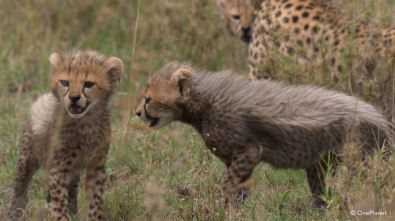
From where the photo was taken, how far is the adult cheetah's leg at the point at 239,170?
153 inches

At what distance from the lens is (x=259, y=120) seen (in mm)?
4020

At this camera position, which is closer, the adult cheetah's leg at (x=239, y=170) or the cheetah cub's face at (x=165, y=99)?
the adult cheetah's leg at (x=239, y=170)

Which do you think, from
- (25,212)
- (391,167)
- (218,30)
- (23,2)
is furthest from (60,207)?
(23,2)

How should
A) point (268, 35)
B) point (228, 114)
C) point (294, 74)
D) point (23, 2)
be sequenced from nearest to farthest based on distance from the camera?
1. point (228, 114)
2. point (294, 74)
3. point (268, 35)
4. point (23, 2)

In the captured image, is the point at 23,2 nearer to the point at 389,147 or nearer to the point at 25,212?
the point at 25,212

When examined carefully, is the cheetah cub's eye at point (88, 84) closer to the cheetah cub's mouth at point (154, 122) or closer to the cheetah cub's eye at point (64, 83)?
the cheetah cub's eye at point (64, 83)


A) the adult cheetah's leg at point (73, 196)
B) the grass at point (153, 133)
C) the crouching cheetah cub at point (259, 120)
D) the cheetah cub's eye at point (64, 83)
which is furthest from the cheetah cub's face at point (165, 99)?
the adult cheetah's leg at point (73, 196)

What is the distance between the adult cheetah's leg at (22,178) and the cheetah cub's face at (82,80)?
48cm

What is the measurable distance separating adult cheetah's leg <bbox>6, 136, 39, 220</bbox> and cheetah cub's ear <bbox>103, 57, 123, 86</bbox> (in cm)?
69

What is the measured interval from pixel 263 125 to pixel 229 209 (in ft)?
1.84

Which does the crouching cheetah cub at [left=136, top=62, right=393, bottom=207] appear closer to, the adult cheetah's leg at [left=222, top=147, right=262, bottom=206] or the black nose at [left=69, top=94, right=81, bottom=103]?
the adult cheetah's leg at [left=222, top=147, right=262, bottom=206]

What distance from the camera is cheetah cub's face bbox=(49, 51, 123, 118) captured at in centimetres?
374

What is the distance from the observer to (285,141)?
4.03 metres

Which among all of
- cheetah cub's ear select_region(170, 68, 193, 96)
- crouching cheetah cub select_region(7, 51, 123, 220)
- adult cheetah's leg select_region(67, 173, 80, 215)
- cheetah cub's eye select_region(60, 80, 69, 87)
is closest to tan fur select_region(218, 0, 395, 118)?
cheetah cub's ear select_region(170, 68, 193, 96)
